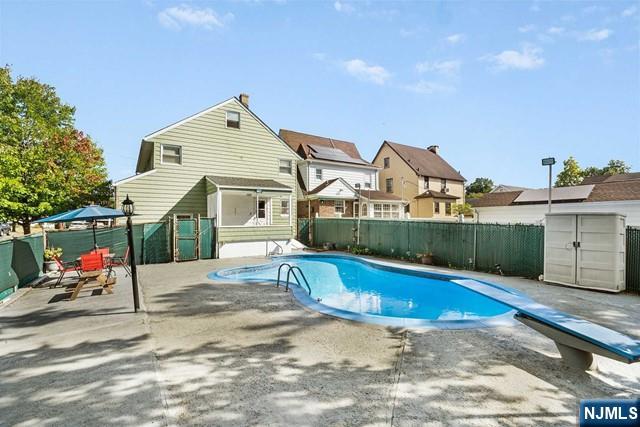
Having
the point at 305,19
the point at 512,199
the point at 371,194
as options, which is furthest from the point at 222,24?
the point at 512,199

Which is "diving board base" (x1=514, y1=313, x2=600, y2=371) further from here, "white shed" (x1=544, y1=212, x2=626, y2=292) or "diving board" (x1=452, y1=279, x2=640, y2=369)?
"white shed" (x1=544, y1=212, x2=626, y2=292)

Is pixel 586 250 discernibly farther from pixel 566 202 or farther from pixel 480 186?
pixel 480 186

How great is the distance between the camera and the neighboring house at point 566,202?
2017 centimetres

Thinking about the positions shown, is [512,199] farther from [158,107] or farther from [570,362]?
[158,107]

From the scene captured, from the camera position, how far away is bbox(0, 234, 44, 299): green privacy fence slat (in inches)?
287

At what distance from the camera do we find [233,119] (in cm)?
1788

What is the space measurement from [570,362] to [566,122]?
61.2ft

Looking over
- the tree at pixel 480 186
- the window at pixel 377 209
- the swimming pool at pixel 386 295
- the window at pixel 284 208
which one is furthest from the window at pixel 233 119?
the tree at pixel 480 186

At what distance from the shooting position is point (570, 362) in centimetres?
378

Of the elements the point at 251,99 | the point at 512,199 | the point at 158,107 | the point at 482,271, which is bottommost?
the point at 482,271

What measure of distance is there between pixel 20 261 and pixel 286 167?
545 inches

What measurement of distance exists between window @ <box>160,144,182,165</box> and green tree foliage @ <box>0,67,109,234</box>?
5.65 m

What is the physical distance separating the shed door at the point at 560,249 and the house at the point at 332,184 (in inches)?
510

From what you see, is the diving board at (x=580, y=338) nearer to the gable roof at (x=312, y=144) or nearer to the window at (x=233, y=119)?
the window at (x=233, y=119)
